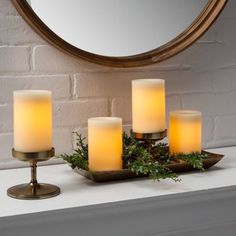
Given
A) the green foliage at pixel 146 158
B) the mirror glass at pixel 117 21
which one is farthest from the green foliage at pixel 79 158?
the mirror glass at pixel 117 21

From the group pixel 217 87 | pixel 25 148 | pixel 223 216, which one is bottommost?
pixel 223 216

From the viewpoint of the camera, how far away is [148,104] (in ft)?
3.91

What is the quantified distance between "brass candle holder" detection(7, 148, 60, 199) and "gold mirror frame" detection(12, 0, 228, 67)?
30cm

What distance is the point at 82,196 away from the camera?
105 cm

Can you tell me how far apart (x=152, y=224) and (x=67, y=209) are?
182mm

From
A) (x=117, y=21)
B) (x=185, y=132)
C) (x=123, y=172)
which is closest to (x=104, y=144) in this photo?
(x=123, y=172)

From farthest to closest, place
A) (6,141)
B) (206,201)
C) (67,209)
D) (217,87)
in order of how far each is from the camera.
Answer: (217,87)
(6,141)
(206,201)
(67,209)

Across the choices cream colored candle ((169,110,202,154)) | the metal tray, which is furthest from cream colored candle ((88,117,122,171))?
cream colored candle ((169,110,202,154))

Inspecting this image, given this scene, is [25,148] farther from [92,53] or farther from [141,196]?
[92,53]

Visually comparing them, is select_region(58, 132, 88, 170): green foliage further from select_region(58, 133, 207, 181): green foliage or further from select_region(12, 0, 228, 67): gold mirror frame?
select_region(12, 0, 228, 67): gold mirror frame

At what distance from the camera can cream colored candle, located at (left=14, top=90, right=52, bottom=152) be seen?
1.04 meters

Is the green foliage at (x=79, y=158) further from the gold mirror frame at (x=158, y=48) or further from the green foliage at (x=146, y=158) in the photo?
the gold mirror frame at (x=158, y=48)

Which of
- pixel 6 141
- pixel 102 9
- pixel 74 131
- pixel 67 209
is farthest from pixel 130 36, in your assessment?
pixel 67 209

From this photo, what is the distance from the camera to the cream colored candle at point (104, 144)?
1124 millimetres
